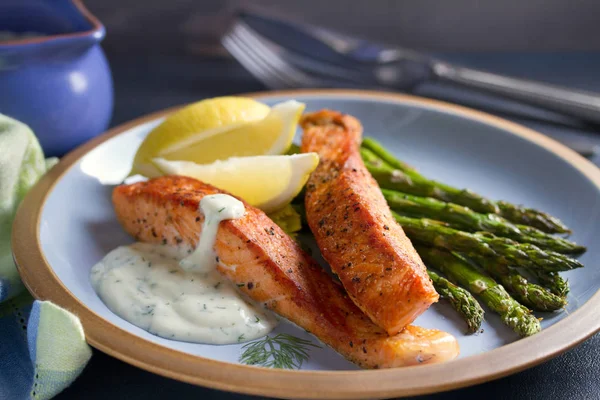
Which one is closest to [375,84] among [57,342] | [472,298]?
[472,298]

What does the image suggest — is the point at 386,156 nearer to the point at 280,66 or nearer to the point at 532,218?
the point at 532,218

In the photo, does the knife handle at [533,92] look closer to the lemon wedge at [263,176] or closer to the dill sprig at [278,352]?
the lemon wedge at [263,176]

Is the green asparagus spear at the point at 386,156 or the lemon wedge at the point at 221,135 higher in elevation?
the lemon wedge at the point at 221,135

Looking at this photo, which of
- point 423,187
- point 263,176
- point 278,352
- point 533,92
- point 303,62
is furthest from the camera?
point 303,62

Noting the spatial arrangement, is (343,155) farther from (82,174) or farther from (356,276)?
(82,174)

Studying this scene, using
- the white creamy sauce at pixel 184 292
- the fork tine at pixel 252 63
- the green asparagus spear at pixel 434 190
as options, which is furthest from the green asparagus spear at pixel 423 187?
the fork tine at pixel 252 63

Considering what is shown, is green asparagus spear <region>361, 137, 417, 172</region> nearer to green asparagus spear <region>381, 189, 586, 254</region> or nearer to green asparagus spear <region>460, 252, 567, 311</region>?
green asparagus spear <region>381, 189, 586, 254</region>

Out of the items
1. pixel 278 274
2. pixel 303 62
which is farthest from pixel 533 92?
pixel 278 274
